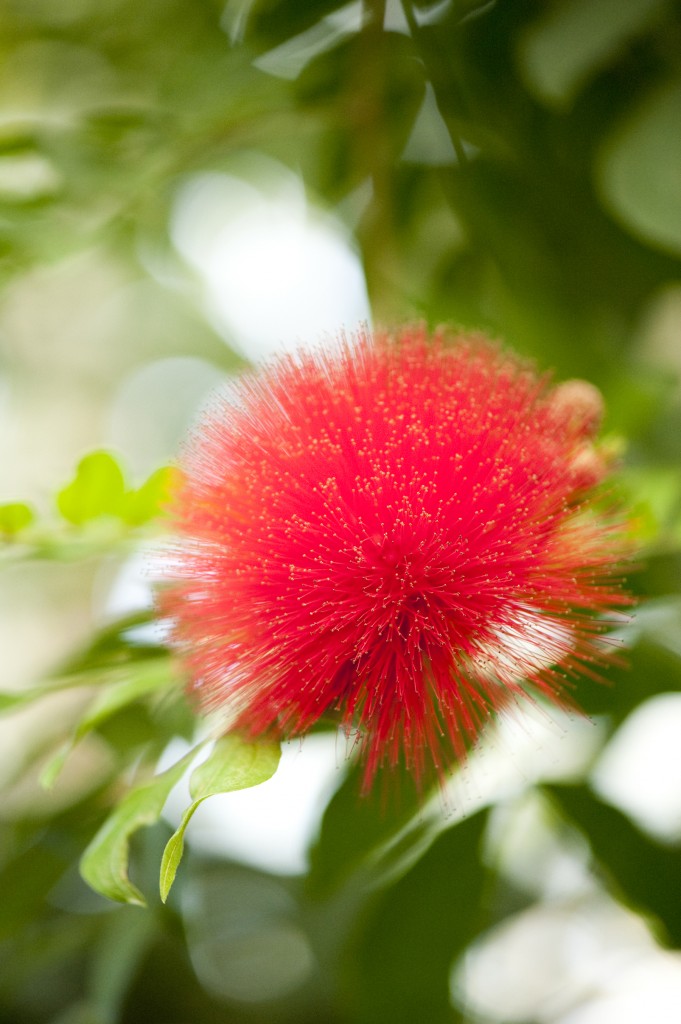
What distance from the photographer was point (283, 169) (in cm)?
192

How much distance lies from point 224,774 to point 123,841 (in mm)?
119

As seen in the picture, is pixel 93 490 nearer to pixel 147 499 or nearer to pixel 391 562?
pixel 147 499

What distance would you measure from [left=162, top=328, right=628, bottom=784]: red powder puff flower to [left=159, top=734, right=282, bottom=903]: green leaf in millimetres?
26

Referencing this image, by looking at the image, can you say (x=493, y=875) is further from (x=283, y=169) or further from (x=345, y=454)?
(x=283, y=169)

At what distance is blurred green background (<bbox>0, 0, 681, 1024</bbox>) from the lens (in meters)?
1.06

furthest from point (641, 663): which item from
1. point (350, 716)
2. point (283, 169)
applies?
point (283, 169)

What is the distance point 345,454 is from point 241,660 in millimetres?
207

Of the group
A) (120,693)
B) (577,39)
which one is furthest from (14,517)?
(577,39)

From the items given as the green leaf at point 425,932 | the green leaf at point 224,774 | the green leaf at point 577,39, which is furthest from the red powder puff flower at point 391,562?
the green leaf at point 577,39

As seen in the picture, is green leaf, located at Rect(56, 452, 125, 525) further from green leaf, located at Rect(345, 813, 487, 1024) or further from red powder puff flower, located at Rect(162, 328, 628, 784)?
green leaf, located at Rect(345, 813, 487, 1024)

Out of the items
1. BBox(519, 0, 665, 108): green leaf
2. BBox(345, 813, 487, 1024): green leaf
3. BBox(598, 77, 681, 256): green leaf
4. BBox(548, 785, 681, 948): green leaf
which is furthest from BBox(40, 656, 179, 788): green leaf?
BBox(519, 0, 665, 108): green leaf

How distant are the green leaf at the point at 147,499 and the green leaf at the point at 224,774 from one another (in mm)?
329

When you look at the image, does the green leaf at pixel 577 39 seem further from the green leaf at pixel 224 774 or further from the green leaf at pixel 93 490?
the green leaf at pixel 224 774

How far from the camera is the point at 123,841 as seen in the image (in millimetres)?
735
